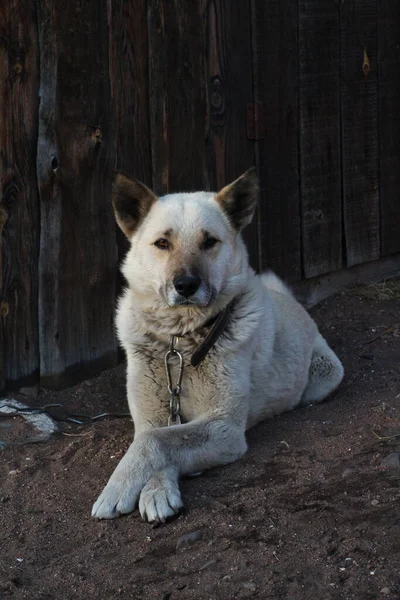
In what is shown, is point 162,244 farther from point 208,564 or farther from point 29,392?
point 208,564

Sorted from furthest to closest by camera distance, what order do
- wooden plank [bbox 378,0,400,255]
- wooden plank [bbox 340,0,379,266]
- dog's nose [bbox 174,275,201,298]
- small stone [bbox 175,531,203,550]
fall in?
wooden plank [bbox 378,0,400,255] < wooden plank [bbox 340,0,379,266] < dog's nose [bbox 174,275,201,298] < small stone [bbox 175,531,203,550]

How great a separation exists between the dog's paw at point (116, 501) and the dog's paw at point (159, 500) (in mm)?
53

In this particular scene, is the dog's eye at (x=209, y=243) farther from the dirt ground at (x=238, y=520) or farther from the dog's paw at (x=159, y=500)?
the dog's paw at (x=159, y=500)

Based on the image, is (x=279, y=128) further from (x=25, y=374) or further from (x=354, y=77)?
(x=25, y=374)

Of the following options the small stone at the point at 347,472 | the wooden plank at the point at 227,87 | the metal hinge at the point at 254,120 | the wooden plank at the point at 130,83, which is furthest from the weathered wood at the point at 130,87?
the small stone at the point at 347,472

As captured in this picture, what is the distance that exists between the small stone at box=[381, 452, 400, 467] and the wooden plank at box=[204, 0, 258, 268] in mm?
2683

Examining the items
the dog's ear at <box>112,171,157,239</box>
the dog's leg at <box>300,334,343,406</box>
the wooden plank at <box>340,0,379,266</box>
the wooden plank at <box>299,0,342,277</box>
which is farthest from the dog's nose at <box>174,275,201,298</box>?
the wooden plank at <box>340,0,379,266</box>

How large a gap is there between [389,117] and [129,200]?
3.69 meters

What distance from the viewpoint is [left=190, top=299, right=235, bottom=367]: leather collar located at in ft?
15.7

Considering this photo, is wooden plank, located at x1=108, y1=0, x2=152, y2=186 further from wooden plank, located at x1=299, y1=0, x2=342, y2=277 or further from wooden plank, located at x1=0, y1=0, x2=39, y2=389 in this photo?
wooden plank, located at x1=299, y1=0, x2=342, y2=277

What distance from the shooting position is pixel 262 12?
654cm

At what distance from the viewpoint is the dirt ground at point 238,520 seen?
338 centimetres

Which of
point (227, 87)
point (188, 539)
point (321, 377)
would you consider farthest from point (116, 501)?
point (227, 87)

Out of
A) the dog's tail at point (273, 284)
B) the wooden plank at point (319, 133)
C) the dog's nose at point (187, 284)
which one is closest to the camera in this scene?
the dog's nose at point (187, 284)
